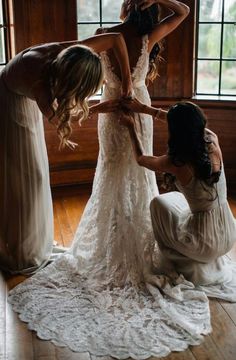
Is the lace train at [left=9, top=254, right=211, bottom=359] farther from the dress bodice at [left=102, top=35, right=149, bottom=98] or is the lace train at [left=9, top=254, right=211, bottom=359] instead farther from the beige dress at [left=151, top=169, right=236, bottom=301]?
the dress bodice at [left=102, top=35, right=149, bottom=98]

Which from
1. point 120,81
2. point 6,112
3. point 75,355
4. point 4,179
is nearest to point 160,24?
point 120,81

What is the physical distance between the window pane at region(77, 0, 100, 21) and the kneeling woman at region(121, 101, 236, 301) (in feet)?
5.50

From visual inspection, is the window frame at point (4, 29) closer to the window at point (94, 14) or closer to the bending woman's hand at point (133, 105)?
the window at point (94, 14)

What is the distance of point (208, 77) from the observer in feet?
15.3

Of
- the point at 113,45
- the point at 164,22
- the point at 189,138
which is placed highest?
the point at 164,22

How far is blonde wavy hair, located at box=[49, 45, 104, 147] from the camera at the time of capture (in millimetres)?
2723

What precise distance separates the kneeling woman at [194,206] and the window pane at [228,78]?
67.4 inches

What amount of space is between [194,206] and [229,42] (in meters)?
1.99

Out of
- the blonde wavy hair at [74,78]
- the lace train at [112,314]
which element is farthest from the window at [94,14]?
the lace train at [112,314]

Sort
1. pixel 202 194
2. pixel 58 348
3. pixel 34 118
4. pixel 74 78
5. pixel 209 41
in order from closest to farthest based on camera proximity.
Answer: pixel 58 348 → pixel 74 78 → pixel 202 194 → pixel 34 118 → pixel 209 41

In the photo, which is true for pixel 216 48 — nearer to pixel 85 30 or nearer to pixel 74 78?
pixel 85 30

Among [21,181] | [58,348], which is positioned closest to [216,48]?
[21,181]

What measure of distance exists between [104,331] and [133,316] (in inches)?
7.3

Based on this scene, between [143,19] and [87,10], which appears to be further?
[87,10]
